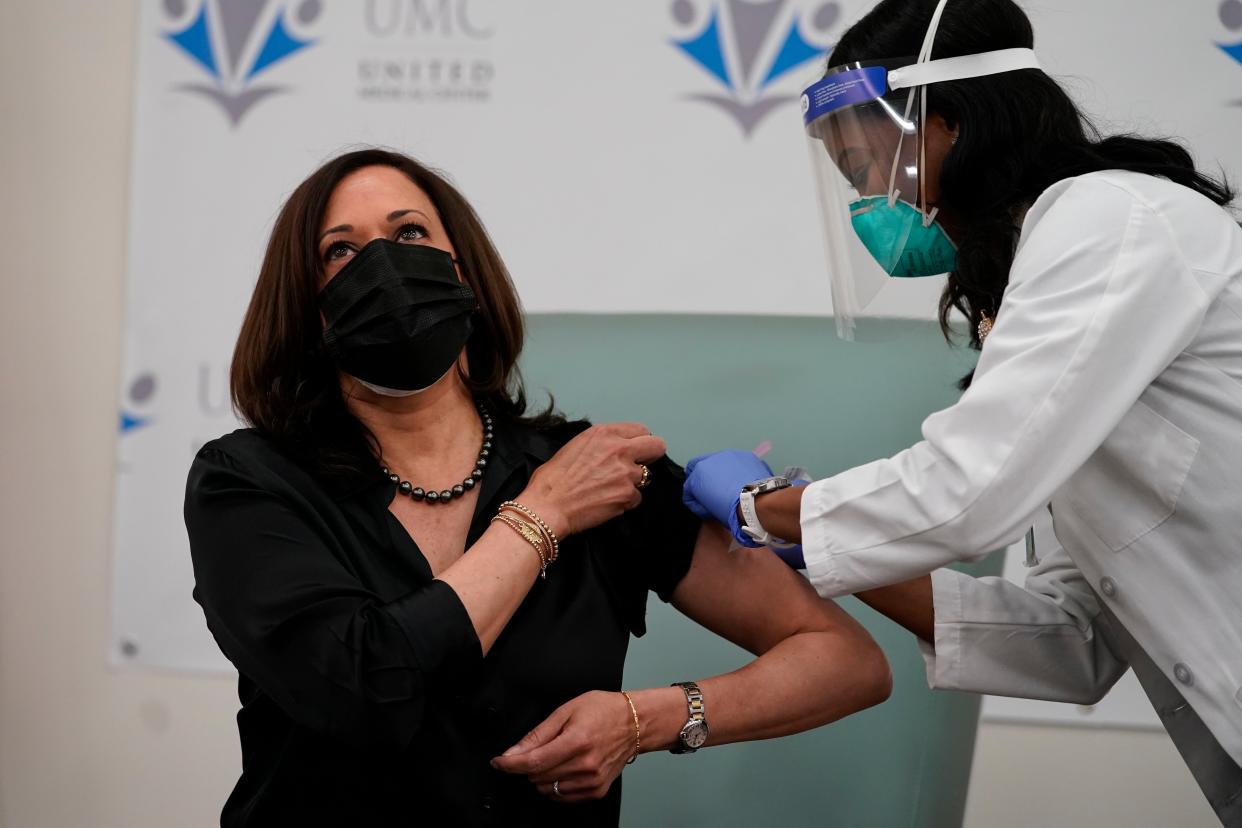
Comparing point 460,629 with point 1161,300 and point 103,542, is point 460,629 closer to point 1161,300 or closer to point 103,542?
point 1161,300

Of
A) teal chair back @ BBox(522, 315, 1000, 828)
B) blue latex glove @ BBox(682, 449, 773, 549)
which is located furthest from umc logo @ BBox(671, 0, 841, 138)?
blue latex glove @ BBox(682, 449, 773, 549)

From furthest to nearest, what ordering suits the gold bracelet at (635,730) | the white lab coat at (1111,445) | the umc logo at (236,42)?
the umc logo at (236,42) < the gold bracelet at (635,730) < the white lab coat at (1111,445)

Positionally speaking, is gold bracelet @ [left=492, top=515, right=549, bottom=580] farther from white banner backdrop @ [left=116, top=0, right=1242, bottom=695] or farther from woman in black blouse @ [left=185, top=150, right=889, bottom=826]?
white banner backdrop @ [left=116, top=0, right=1242, bottom=695]

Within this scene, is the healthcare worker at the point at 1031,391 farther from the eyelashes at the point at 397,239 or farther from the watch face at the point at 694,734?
the eyelashes at the point at 397,239

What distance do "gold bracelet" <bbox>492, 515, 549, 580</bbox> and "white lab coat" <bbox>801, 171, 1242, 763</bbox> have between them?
0.34 metres

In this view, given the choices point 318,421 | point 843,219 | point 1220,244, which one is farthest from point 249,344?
point 1220,244

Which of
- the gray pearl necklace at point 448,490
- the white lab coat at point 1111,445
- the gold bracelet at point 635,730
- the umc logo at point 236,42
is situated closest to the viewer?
the white lab coat at point 1111,445

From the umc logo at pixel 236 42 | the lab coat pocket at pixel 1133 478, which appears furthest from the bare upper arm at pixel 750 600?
the umc logo at pixel 236 42

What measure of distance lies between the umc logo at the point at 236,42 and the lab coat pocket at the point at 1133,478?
6.01 feet

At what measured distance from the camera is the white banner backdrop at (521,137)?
230cm

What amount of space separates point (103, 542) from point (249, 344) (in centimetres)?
115

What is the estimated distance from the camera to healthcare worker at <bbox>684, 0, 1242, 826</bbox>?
1.28 m

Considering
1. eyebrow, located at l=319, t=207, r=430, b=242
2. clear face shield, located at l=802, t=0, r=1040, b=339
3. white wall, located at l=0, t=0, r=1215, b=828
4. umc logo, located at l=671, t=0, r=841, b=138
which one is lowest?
white wall, located at l=0, t=0, r=1215, b=828

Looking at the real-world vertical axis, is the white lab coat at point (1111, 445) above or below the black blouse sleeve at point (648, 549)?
above
